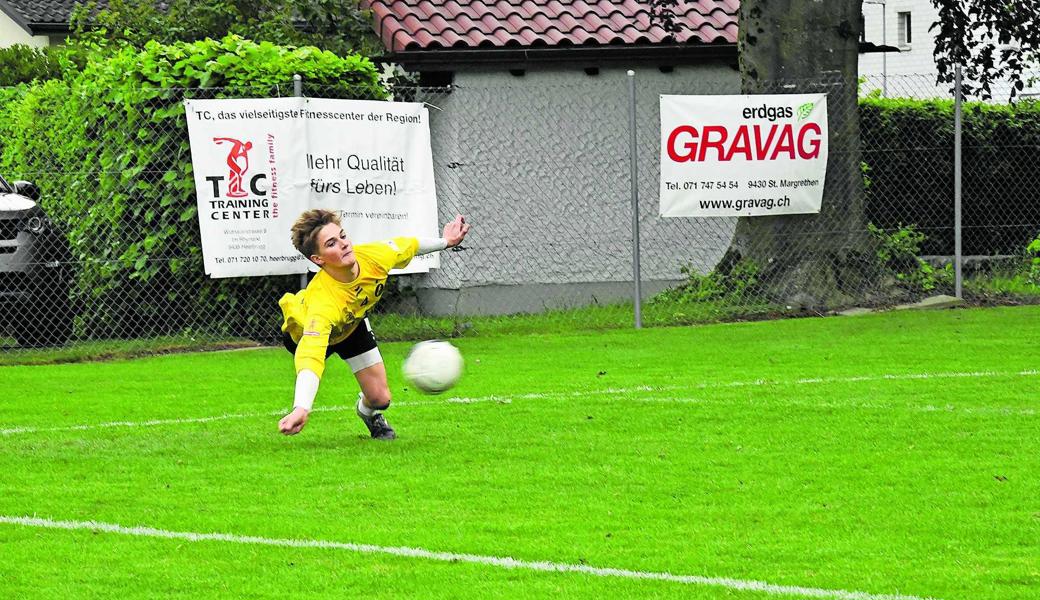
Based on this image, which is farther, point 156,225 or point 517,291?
point 517,291

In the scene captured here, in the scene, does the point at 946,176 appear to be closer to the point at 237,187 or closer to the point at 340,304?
the point at 237,187

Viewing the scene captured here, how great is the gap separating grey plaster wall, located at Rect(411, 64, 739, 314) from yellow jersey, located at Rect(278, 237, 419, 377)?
344 inches

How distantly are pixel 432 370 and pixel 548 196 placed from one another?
9.97 metres

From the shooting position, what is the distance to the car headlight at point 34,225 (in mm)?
15789

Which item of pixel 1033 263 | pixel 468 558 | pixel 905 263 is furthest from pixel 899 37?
pixel 468 558

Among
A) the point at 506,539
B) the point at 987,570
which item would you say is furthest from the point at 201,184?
the point at 987,570

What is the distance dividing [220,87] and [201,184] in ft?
3.53

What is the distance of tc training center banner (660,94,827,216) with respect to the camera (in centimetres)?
1678

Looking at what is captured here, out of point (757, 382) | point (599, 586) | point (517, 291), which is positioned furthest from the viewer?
point (517, 291)

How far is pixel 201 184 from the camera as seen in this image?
49.0 ft

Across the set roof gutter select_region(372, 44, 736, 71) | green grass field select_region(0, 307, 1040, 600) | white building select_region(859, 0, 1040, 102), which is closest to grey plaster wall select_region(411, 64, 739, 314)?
roof gutter select_region(372, 44, 736, 71)

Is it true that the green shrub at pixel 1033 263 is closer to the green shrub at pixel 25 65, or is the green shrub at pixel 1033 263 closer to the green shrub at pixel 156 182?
the green shrub at pixel 156 182

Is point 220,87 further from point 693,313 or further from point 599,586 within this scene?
point 599,586

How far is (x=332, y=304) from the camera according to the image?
9.26m
